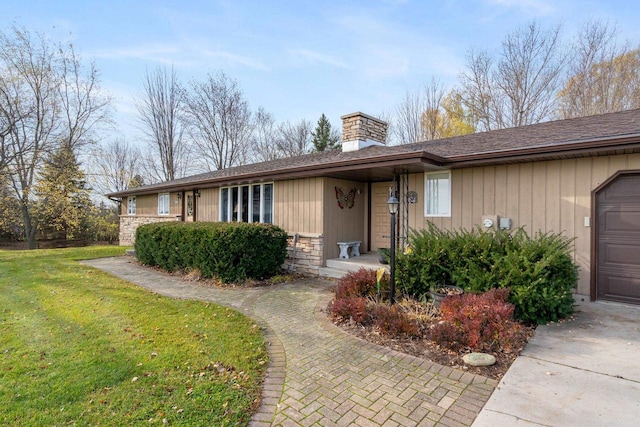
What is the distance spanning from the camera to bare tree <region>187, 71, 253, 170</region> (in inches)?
898

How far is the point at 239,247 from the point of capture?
6965 mm

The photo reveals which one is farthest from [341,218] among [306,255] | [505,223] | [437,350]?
[437,350]

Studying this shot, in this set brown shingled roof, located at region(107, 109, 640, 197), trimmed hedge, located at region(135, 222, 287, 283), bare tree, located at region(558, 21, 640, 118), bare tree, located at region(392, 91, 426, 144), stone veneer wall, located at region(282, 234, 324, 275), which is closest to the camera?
brown shingled roof, located at region(107, 109, 640, 197)

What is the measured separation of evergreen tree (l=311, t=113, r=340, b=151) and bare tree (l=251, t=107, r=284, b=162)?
318 centimetres

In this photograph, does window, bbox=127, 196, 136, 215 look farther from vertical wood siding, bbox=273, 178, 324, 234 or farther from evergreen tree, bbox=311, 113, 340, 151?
evergreen tree, bbox=311, 113, 340, 151

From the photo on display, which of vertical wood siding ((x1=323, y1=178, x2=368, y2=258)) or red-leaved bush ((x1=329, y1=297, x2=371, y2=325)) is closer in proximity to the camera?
red-leaved bush ((x1=329, y1=297, x2=371, y2=325))

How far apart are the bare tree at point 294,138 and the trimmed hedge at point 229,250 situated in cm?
1818

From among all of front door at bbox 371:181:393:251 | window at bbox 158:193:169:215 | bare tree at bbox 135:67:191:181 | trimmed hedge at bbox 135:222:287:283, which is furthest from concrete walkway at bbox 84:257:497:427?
bare tree at bbox 135:67:191:181

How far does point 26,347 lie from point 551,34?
62.0ft

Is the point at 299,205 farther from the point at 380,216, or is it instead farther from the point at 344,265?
the point at 380,216

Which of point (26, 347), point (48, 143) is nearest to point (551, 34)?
point (26, 347)

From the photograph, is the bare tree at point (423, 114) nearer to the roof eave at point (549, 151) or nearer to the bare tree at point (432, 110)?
the bare tree at point (432, 110)

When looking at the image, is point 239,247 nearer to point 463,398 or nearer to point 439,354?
point 439,354

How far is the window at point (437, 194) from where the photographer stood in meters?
6.67
